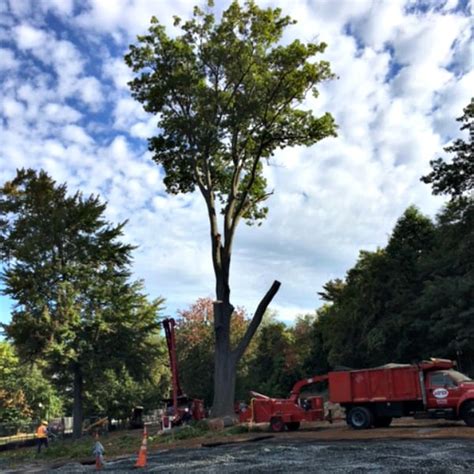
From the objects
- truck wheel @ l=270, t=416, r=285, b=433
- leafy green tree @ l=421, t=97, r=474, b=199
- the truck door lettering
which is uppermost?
leafy green tree @ l=421, t=97, r=474, b=199

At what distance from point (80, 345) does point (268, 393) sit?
58.8 feet

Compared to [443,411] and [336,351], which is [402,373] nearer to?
[443,411]

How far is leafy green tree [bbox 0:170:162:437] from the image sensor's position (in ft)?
106

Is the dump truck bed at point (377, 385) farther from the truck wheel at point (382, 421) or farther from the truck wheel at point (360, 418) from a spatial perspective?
the truck wheel at point (382, 421)

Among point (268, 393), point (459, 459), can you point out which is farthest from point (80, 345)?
point (459, 459)

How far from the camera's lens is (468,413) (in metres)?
17.6

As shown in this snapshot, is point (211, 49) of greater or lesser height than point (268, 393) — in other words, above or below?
above

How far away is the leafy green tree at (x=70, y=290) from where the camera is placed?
1272 inches

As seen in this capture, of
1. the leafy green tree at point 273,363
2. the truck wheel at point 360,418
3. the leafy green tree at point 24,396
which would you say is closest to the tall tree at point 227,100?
the truck wheel at point 360,418

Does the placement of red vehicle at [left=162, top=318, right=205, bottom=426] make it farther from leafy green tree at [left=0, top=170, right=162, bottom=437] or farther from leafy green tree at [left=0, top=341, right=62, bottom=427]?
leafy green tree at [left=0, top=341, right=62, bottom=427]

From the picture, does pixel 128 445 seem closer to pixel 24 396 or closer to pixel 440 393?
pixel 440 393

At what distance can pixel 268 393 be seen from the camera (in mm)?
44688

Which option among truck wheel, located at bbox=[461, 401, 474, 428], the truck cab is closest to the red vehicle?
the truck cab

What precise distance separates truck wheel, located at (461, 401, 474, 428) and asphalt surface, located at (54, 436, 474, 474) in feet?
11.8
